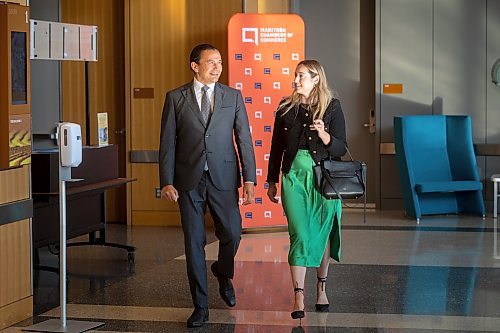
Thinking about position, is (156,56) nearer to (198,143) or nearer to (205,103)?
(205,103)

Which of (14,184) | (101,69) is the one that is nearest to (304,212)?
(14,184)

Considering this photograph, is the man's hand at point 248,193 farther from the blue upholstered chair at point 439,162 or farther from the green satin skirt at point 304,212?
the blue upholstered chair at point 439,162

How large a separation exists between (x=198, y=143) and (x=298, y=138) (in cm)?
62

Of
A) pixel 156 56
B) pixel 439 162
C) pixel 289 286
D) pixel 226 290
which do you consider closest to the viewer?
pixel 226 290

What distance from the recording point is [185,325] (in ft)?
20.1

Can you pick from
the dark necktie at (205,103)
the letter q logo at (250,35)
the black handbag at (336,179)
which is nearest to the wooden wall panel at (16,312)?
the dark necktie at (205,103)

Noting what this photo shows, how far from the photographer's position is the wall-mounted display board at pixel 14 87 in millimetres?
6012

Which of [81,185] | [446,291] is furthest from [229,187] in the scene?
[81,185]

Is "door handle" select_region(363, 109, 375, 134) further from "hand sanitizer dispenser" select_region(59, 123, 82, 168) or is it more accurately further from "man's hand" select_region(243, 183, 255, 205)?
"hand sanitizer dispenser" select_region(59, 123, 82, 168)

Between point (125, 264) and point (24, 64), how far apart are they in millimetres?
2887

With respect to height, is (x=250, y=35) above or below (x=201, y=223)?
above

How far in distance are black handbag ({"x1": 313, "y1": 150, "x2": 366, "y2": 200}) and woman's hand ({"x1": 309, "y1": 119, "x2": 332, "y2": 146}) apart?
13cm

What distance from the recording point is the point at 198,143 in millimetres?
6137

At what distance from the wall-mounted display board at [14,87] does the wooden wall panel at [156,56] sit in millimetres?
5022
